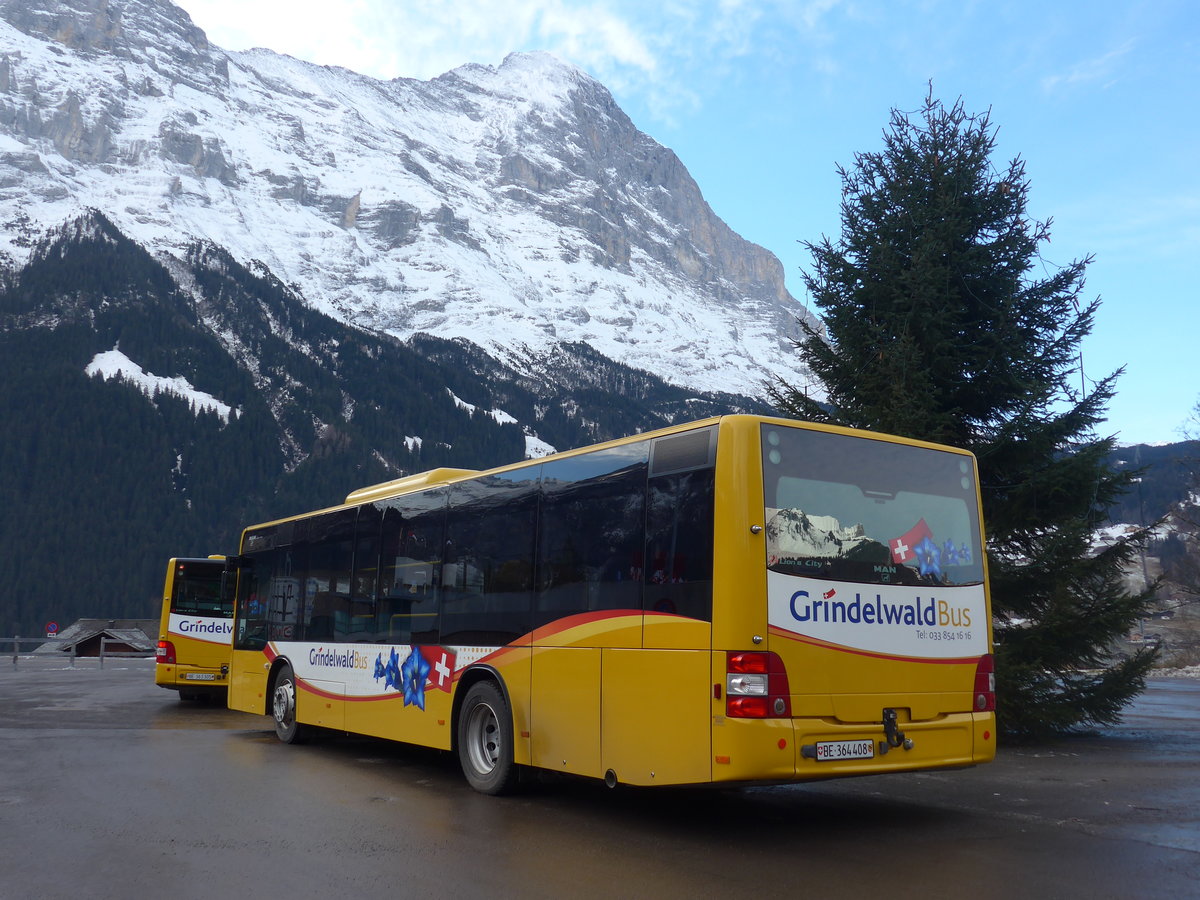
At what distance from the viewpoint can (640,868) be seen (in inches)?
250

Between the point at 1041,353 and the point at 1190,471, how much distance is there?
21.2 metres

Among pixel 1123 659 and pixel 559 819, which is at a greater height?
pixel 1123 659

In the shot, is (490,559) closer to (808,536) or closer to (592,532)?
(592,532)

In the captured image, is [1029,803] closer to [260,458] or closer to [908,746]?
[908,746]

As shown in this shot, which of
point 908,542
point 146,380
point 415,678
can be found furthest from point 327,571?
point 146,380

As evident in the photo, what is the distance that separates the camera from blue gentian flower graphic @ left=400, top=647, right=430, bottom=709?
33.7ft

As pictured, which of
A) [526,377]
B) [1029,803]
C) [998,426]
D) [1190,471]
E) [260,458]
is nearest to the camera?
[1029,803]

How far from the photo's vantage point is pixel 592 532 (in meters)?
8.16

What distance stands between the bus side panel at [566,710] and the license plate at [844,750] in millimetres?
1644

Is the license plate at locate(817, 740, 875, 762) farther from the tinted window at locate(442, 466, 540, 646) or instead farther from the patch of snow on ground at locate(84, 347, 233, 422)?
the patch of snow on ground at locate(84, 347, 233, 422)

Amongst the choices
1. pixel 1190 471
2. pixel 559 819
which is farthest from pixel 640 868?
pixel 1190 471

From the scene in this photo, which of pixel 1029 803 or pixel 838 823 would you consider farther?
pixel 1029 803

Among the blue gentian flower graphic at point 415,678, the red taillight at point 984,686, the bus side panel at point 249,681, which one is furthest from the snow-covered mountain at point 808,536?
the bus side panel at point 249,681

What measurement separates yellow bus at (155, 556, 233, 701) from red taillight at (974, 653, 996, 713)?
16395 millimetres
